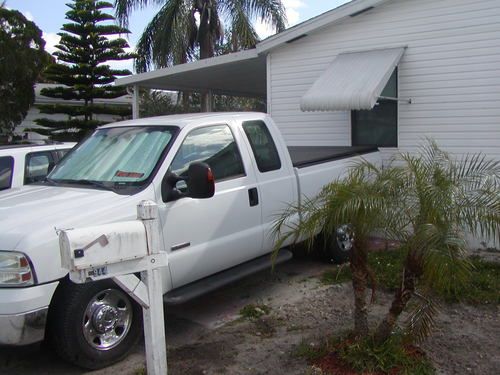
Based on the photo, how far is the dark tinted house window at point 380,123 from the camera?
8477mm

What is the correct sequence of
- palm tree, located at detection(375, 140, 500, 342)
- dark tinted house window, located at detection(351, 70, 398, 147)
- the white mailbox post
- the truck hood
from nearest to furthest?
the white mailbox post < palm tree, located at detection(375, 140, 500, 342) < the truck hood < dark tinted house window, located at detection(351, 70, 398, 147)

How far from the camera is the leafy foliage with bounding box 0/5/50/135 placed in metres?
22.3

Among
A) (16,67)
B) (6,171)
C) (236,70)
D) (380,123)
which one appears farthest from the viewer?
(16,67)

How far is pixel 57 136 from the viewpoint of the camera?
860 inches

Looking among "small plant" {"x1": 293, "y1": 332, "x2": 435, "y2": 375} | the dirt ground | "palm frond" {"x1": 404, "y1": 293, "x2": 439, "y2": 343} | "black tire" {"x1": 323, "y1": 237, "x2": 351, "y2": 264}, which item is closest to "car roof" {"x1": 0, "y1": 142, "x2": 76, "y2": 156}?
the dirt ground

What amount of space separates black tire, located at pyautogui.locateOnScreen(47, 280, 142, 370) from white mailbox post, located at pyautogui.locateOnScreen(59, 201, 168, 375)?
0.88 meters

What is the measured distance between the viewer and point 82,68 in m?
21.8

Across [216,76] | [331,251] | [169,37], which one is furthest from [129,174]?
[169,37]

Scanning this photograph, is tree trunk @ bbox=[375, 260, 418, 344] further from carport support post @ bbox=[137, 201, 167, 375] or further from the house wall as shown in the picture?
the house wall

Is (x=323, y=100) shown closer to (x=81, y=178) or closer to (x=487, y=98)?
(x=487, y=98)

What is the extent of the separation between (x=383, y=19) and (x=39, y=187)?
19.7 feet

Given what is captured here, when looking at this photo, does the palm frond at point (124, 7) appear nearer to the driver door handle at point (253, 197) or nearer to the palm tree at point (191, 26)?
the palm tree at point (191, 26)

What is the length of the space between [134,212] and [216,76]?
869cm

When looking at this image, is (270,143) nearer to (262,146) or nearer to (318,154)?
(262,146)
